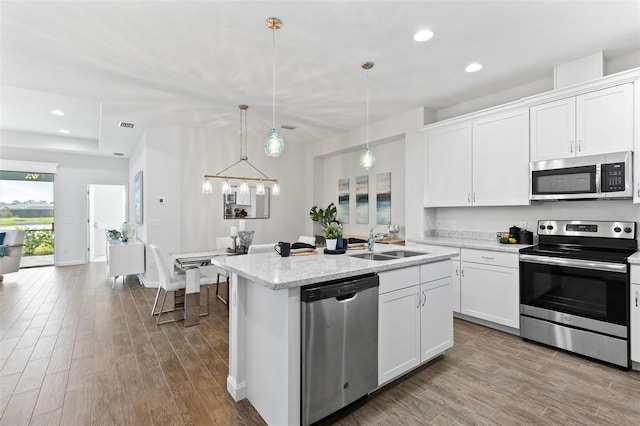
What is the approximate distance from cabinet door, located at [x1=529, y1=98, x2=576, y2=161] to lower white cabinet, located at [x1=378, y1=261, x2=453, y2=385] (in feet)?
5.54

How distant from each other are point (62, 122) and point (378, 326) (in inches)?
279

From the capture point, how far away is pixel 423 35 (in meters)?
2.63

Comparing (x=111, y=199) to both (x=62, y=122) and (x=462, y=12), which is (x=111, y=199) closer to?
(x=62, y=122)

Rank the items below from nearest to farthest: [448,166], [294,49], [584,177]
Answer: [294,49] < [584,177] < [448,166]

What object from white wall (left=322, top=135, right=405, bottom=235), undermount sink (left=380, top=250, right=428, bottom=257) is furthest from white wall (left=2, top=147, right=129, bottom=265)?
undermount sink (left=380, top=250, right=428, bottom=257)

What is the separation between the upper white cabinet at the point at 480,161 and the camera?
3.42 metres

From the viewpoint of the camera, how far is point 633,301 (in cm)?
247

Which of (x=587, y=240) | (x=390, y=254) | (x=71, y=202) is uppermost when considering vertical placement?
(x=71, y=202)

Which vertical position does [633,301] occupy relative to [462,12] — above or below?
below

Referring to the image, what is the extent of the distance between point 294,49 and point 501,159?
8.47 feet

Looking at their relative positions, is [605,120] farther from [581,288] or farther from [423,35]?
[423,35]

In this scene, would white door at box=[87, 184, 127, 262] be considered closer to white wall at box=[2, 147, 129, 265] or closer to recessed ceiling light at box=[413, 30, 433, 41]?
white wall at box=[2, 147, 129, 265]

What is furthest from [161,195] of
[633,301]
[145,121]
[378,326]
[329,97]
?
[633,301]

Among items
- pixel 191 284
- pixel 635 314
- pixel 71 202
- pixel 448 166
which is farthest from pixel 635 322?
pixel 71 202
